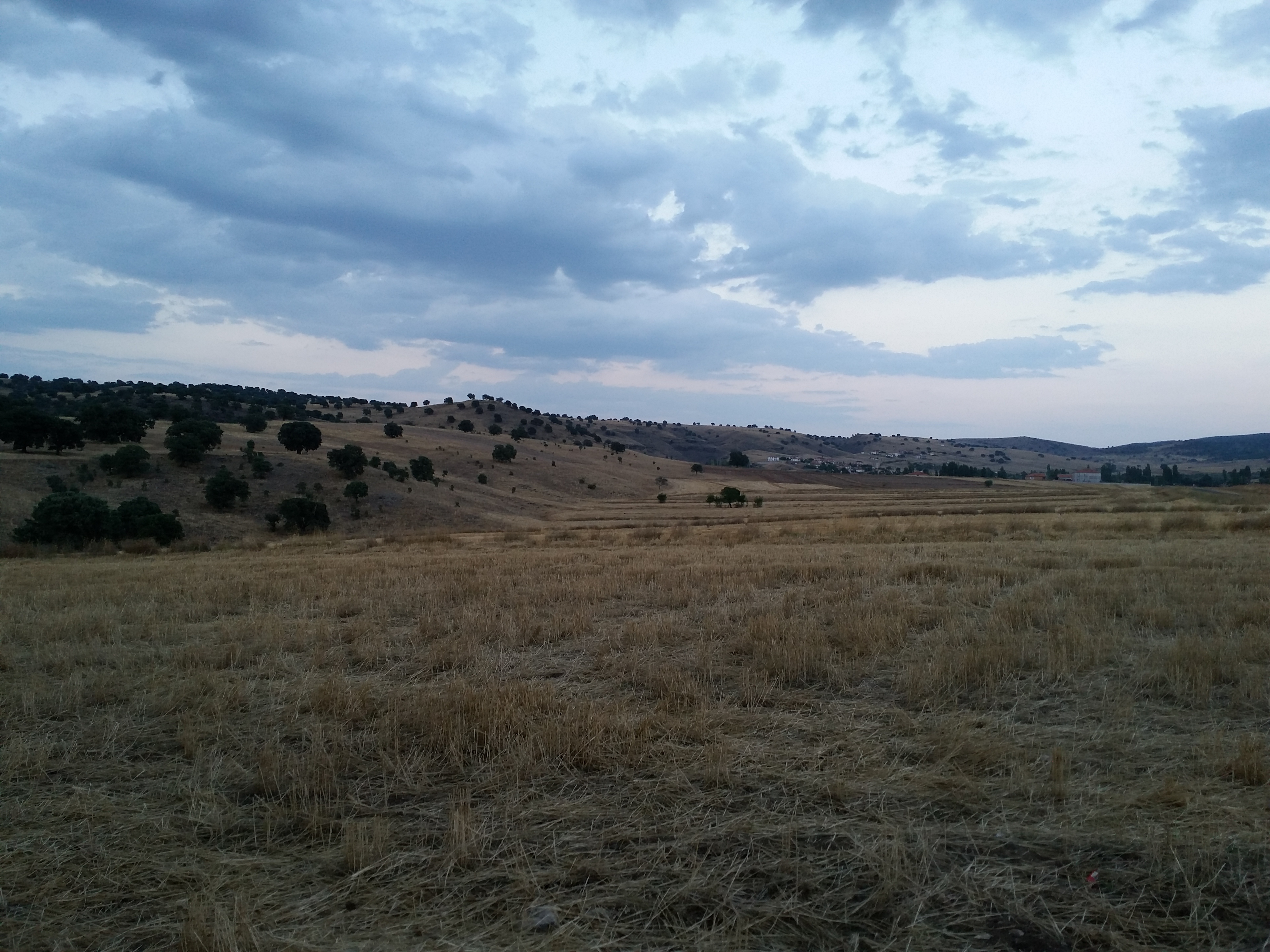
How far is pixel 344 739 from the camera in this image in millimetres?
5582

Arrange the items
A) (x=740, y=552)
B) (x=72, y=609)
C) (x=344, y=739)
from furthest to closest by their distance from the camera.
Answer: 1. (x=740, y=552)
2. (x=72, y=609)
3. (x=344, y=739)

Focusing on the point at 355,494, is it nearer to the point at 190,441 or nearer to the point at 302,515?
the point at 302,515

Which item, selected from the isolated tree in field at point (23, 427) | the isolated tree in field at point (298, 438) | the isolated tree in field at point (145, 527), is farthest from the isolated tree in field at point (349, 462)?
the isolated tree in field at point (145, 527)

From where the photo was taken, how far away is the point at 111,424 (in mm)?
60031

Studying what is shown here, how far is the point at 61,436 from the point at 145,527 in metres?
27.0

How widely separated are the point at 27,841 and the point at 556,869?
10.2 feet

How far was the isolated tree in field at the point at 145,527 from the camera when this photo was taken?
3691cm

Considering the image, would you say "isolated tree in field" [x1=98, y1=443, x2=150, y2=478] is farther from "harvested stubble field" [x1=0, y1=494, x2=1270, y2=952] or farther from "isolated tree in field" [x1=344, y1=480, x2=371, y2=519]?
"harvested stubble field" [x1=0, y1=494, x2=1270, y2=952]

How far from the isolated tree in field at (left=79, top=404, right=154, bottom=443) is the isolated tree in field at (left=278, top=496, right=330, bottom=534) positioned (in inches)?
755

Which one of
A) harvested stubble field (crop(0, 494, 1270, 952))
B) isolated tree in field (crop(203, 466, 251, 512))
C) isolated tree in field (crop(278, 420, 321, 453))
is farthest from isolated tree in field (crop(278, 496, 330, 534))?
harvested stubble field (crop(0, 494, 1270, 952))

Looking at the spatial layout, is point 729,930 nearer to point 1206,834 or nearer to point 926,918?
point 926,918

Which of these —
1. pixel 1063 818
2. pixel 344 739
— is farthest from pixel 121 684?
pixel 1063 818

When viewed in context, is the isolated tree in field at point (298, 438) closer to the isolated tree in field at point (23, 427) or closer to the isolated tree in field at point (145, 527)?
the isolated tree in field at point (23, 427)

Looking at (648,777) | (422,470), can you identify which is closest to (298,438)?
(422,470)
